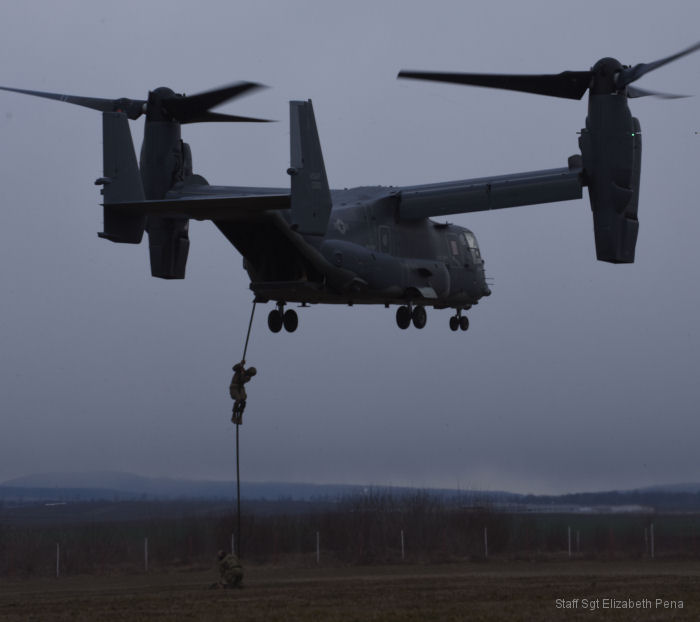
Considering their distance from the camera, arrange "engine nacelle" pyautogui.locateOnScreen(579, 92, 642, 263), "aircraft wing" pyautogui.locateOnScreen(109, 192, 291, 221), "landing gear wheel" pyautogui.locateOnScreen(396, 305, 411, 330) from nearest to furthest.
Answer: "aircraft wing" pyautogui.locateOnScreen(109, 192, 291, 221)
"engine nacelle" pyautogui.locateOnScreen(579, 92, 642, 263)
"landing gear wheel" pyautogui.locateOnScreen(396, 305, 411, 330)

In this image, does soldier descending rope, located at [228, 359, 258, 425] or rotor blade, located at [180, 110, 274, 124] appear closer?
soldier descending rope, located at [228, 359, 258, 425]

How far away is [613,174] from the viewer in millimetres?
31375

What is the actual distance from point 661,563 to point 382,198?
21.8 m

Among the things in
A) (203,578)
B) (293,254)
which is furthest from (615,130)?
(203,578)

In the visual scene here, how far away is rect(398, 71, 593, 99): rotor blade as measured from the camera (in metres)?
31.8

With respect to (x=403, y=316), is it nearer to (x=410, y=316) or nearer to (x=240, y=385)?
(x=410, y=316)

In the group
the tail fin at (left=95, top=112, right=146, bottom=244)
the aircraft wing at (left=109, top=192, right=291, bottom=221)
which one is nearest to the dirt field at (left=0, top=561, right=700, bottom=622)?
the tail fin at (left=95, top=112, right=146, bottom=244)

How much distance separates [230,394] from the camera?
1173 inches

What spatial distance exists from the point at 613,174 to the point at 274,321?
10.3 metres

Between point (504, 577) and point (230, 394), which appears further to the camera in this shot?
point (504, 577)

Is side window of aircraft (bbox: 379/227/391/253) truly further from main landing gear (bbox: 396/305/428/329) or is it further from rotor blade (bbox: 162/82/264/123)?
rotor blade (bbox: 162/82/264/123)

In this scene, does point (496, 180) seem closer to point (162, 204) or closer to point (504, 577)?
point (162, 204)

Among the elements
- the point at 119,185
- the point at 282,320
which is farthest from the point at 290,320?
the point at 119,185

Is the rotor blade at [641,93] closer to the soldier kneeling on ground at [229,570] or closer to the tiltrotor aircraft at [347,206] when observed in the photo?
the tiltrotor aircraft at [347,206]
